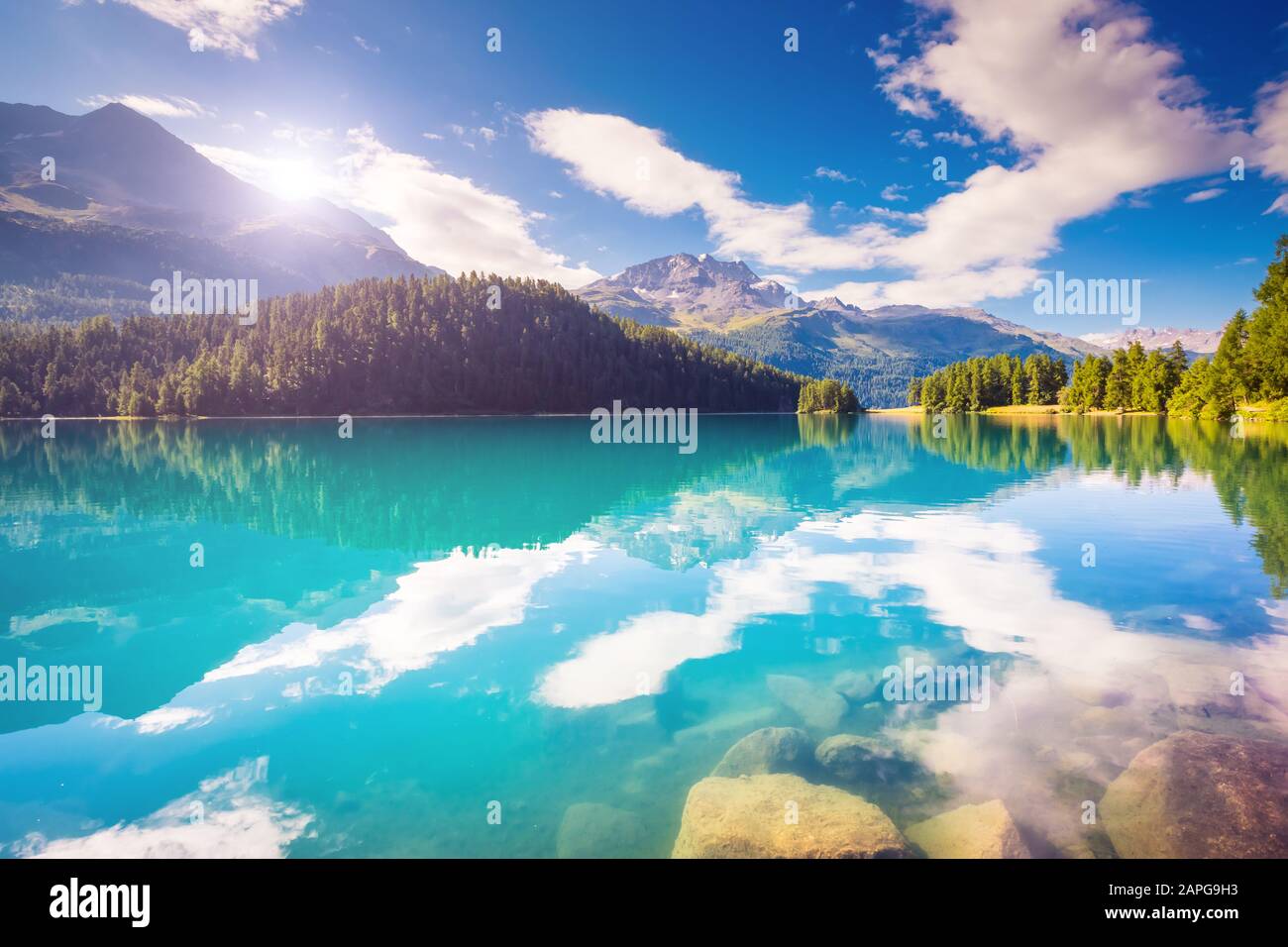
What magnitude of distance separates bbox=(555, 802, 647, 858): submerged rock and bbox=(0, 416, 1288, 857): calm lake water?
7 cm

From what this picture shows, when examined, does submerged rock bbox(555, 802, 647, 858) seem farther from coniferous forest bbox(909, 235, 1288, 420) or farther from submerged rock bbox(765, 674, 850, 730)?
coniferous forest bbox(909, 235, 1288, 420)

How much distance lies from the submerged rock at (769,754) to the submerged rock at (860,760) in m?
0.33

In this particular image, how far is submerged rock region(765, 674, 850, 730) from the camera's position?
44.5 feet

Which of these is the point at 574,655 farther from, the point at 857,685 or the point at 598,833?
the point at 598,833

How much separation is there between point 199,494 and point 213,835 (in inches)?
1744

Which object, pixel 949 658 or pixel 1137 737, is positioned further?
pixel 949 658

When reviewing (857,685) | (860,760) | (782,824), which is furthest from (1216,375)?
(782,824)

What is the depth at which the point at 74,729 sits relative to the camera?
1366 cm

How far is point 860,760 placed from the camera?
11844mm

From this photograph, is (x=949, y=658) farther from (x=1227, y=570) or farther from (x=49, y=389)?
(x=49, y=389)

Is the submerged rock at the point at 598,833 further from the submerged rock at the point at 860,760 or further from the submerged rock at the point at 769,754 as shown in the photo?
the submerged rock at the point at 860,760

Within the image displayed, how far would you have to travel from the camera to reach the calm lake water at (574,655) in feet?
35.6
